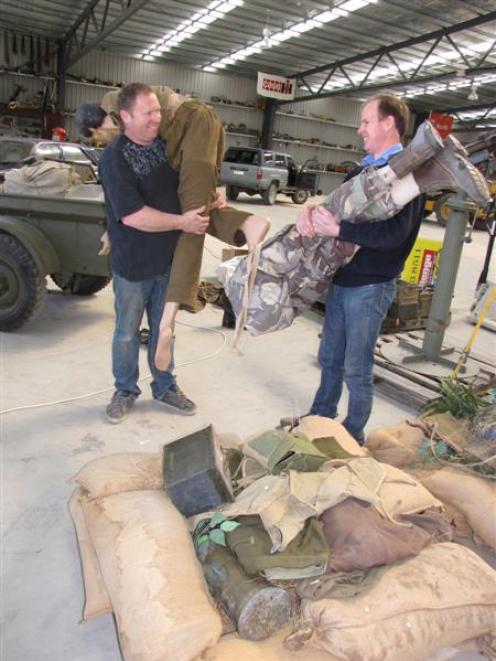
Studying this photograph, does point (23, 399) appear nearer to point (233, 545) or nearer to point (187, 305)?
point (187, 305)

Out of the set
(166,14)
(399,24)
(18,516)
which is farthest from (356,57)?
(18,516)

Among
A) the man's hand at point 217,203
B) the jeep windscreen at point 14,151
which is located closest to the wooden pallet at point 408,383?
the man's hand at point 217,203

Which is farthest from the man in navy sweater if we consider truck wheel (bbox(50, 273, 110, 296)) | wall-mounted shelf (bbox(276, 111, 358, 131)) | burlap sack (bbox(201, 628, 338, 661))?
wall-mounted shelf (bbox(276, 111, 358, 131))

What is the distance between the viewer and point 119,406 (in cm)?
321

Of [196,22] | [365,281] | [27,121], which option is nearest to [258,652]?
[365,281]

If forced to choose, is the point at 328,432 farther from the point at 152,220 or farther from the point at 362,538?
the point at 152,220

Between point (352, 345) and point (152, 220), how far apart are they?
3.87 ft

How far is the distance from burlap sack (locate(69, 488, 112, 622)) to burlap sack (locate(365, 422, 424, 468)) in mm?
1424

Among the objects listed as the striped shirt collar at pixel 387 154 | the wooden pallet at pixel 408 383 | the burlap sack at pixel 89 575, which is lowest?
the burlap sack at pixel 89 575

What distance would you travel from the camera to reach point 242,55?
17.2 m

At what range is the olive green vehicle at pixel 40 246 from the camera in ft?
13.6

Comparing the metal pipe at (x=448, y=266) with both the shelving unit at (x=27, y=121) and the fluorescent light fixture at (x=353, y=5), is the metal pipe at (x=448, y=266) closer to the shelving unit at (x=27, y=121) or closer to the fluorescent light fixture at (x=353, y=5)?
the fluorescent light fixture at (x=353, y=5)

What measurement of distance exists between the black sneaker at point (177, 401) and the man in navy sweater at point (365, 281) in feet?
2.56

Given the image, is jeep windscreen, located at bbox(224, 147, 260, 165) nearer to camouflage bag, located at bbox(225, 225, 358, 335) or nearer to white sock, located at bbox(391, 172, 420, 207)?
camouflage bag, located at bbox(225, 225, 358, 335)
